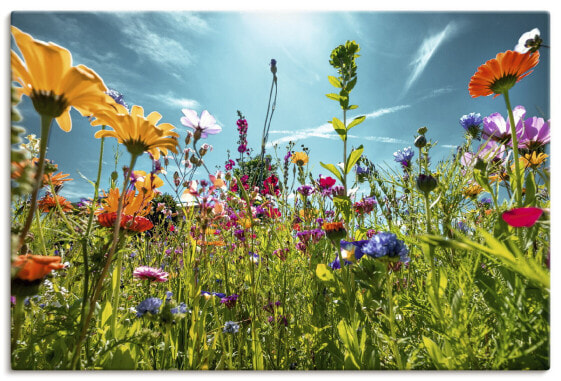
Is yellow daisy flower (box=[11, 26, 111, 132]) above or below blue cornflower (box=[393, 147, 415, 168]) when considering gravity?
below

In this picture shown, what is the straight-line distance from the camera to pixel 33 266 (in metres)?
0.49

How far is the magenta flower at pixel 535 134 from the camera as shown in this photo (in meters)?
0.87

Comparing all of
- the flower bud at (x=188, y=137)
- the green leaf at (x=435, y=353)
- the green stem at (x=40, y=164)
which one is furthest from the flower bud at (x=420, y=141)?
the green stem at (x=40, y=164)

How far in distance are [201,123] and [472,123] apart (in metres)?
0.86

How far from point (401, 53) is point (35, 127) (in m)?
1.13

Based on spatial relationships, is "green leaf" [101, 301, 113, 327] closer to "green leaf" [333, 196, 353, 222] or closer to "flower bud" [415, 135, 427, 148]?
"green leaf" [333, 196, 353, 222]

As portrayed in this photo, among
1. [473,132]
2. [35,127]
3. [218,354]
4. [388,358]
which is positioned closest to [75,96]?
[35,127]

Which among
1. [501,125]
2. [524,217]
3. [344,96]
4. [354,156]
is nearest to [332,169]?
[354,156]

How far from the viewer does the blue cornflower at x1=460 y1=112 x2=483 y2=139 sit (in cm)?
103

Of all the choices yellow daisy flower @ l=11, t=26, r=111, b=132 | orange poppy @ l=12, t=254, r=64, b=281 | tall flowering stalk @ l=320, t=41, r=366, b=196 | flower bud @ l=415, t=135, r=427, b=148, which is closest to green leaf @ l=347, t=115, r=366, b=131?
tall flowering stalk @ l=320, t=41, r=366, b=196

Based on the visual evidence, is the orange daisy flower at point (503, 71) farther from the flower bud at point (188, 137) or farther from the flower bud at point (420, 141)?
→ the flower bud at point (188, 137)

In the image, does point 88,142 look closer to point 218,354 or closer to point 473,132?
point 218,354

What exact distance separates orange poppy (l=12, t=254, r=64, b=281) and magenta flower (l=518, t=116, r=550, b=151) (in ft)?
3.62
